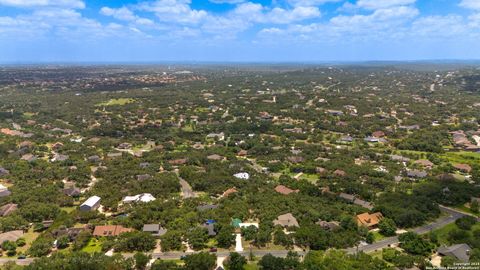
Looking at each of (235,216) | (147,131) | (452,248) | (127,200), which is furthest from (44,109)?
(452,248)

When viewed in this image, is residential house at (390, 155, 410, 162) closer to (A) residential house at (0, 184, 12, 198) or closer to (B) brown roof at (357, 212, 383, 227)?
(B) brown roof at (357, 212, 383, 227)

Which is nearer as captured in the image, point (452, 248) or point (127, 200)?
point (452, 248)

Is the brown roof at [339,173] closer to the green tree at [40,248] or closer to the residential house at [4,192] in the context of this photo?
the green tree at [40,248]

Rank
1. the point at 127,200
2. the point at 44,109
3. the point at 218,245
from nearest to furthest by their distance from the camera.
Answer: the point at 218,245
the point at 127,200
the point at 44,109

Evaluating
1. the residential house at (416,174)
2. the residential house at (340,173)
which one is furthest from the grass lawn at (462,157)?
the residential house at (340,173)

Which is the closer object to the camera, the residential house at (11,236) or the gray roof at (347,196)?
the residential house at (11,236)

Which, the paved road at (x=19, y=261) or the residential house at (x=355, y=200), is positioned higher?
the residential house at (x=355, y=200)

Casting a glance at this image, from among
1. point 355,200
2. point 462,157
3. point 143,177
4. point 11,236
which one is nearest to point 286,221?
point 355,200

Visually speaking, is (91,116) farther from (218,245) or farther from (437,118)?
(437,118)
